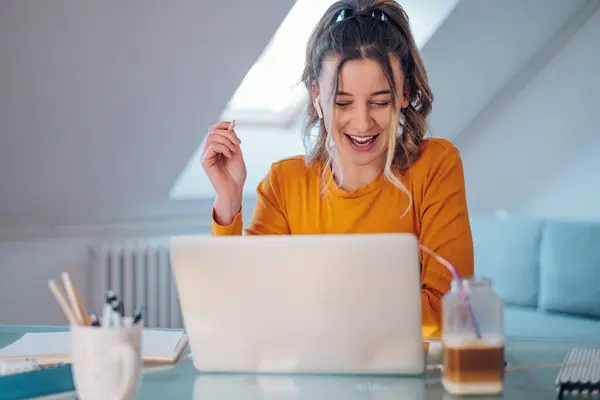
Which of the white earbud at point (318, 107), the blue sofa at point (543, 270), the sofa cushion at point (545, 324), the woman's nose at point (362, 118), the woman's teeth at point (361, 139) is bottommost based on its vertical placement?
the sofa cushion at point (545, 324)

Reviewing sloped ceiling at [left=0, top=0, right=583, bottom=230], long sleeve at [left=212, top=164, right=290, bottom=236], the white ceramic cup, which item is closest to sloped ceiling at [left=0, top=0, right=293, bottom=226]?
sloped ceiling at [left=0, top=0, right=583, bottom=230]

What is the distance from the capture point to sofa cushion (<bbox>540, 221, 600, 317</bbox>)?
10.2ft

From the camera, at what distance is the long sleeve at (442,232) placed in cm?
170

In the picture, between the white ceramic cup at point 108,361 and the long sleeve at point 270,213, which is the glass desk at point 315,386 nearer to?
the white ceramic cup at point 108,361

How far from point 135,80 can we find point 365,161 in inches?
50.9

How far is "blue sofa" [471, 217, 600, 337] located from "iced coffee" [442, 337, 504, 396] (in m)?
1.87

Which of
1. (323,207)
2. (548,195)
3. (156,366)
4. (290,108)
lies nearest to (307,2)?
(290,108)

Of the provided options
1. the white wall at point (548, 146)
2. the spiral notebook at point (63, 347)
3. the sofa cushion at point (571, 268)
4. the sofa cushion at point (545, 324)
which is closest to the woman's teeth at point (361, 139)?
the spiral notebook at point (63, 347)

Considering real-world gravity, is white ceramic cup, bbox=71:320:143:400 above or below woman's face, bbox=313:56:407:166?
below

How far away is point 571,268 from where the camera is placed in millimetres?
3164

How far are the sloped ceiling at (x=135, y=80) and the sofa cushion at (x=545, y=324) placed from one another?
3.55ft

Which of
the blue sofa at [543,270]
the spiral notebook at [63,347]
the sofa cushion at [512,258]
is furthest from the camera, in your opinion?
the sofa cushion at [512,258]

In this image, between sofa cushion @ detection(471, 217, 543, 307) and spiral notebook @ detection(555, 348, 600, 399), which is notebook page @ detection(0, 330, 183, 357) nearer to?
spiral notebook @ detection(555, 348, 600, 399)

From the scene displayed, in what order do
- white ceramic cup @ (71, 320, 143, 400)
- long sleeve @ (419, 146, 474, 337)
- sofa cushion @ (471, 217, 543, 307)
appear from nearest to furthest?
white ceramic cup @ (71, 320, 143, 400) < long sleeve @ (419, 146, 474, 337) < sofa cushion @ (471, 217, 543, 307)
